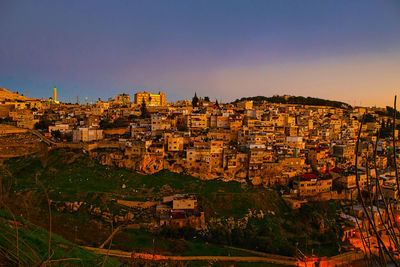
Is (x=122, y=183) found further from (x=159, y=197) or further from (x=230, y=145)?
(x=230, y=145)

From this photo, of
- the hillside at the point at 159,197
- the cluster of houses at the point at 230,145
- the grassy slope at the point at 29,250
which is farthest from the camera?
the cluster of houses at the point at 230,145

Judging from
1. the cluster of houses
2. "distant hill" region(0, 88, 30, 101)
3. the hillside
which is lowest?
the hillside

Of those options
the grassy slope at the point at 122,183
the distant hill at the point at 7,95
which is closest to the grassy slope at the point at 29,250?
the grassy slope at the point at 122,183

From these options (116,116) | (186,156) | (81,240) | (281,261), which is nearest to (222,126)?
(186,156)

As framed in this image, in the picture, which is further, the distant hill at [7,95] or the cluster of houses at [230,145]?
the distant hill at [7,95]

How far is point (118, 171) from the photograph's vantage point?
21.8 metres

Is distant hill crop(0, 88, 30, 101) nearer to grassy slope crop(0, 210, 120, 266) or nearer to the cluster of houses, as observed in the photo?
the cluster of houses

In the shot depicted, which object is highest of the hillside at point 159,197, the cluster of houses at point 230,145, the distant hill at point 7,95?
the distant hill at point 7,95

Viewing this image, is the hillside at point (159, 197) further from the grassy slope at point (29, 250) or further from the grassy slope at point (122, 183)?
the grassy slope at point (29, 250)

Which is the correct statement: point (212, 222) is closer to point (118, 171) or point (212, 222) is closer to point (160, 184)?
point (160, 184)

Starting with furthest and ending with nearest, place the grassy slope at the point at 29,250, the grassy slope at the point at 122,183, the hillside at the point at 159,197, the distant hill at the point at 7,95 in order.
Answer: the distant hill at the point at 7,95 < the grassy slope at the point at 122,183 < the hillside at the point at 159,197 < the grassy slope at the point at 29,250

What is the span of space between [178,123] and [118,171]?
37.4 feet

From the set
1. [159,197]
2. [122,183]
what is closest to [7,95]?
[122,183]

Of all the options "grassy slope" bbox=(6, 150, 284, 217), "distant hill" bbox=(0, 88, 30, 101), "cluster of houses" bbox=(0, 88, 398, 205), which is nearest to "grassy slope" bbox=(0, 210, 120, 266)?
"grassy slope" bbox=(6, 150, 284, 217)
